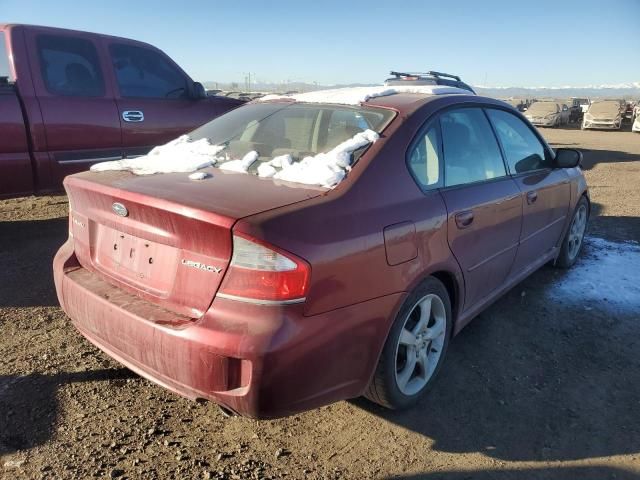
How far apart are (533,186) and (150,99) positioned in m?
4.27

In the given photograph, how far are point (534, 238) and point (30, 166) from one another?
4.54 meters

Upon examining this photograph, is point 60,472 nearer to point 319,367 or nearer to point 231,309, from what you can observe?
point 231,309

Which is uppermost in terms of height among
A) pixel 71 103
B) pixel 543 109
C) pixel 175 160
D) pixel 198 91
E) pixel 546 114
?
pixel 543 109

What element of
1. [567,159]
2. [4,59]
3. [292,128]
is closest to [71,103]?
[4,59]

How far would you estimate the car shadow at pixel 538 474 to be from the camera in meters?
2.26

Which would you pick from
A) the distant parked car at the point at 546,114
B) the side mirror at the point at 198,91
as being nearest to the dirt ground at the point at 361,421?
the side mirror at the point at 198,91

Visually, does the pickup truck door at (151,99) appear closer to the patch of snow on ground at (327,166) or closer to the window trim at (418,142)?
the patch of snow on ground at (327,166)

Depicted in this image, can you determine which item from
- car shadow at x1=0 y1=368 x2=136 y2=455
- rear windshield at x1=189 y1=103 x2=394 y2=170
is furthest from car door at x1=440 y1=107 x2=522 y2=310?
car shadow at x1=0 y1=368 x2=136 y2=455

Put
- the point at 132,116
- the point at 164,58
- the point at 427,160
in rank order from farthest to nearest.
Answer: the point at 164,58
the point at 132,116
the point at 427,160

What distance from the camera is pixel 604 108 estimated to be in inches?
1019

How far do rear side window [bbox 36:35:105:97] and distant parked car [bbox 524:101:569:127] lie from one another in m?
25.0

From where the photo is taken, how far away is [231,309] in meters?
1.98

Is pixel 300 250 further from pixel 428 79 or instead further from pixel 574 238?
pixel 428 79

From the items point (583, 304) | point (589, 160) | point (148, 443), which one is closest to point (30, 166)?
point (148, 443)
